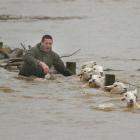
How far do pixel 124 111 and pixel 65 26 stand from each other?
20485 millimetres

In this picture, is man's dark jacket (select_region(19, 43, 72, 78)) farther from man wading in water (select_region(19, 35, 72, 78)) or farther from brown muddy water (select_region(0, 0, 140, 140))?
brown muddy water (select_region(0, 0, 140, 140))

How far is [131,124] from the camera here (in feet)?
53.5

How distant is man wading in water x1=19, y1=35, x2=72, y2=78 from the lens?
68.8ft

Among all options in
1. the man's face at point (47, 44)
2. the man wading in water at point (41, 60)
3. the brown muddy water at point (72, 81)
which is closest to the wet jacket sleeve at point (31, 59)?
the man wading in water at point (41, 60)

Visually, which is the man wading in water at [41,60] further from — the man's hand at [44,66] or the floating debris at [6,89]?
the floating debris at [6,89]

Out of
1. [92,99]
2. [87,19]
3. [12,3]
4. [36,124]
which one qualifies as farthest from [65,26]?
[36,124]

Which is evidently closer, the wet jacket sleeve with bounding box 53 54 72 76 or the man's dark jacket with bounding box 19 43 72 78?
the man's dark jacket with bounding box 19 43 72 78

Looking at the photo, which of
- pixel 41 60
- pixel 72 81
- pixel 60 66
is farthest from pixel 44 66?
pixel 72 81

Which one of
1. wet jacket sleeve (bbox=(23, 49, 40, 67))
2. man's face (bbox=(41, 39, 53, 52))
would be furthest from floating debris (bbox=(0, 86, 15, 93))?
man's face (bbox=(41, 39, 53, 52))

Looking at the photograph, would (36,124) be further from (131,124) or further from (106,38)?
(106,38)

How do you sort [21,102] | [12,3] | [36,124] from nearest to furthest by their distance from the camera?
[36,124], [21,102], [12,3]

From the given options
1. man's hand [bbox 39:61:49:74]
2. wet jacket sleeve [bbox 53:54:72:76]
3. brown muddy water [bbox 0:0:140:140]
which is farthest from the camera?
wet jacket sleeve [bbox 53:54:72:76]

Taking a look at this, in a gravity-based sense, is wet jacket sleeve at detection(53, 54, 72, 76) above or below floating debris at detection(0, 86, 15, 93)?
above

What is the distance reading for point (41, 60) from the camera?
2134 centimetres
